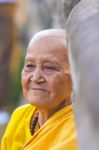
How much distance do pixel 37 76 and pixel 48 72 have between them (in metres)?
0.04

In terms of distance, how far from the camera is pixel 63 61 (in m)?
1.97

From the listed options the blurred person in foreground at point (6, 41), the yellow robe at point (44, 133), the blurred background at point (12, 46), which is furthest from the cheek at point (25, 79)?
the blurred person in foreground at point (6, 41)

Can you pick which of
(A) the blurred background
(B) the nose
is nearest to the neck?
(B) the nose

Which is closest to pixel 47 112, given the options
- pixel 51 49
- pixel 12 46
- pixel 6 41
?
pixel 51 49

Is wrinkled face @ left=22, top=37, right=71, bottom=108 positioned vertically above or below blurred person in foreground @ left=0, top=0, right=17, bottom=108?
below

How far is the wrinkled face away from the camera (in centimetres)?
196

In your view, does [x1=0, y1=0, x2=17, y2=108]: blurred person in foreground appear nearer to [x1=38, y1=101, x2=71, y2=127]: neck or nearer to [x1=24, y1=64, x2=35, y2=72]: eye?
[x1=38, y1=101, x2=71, y2=127]: neck

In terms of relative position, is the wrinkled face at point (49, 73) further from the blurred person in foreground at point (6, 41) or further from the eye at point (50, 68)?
the blurred person in foreground at point (6, 41)

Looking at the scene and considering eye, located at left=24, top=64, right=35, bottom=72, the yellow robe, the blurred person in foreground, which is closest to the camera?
the yellow robe

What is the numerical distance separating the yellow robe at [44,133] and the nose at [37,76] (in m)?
0.13

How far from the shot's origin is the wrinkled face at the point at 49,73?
196cm

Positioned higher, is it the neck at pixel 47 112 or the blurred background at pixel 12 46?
the blurred background at pixel 12 46

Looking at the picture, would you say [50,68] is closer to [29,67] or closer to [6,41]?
[29,67]

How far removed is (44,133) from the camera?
1979 millimetres
